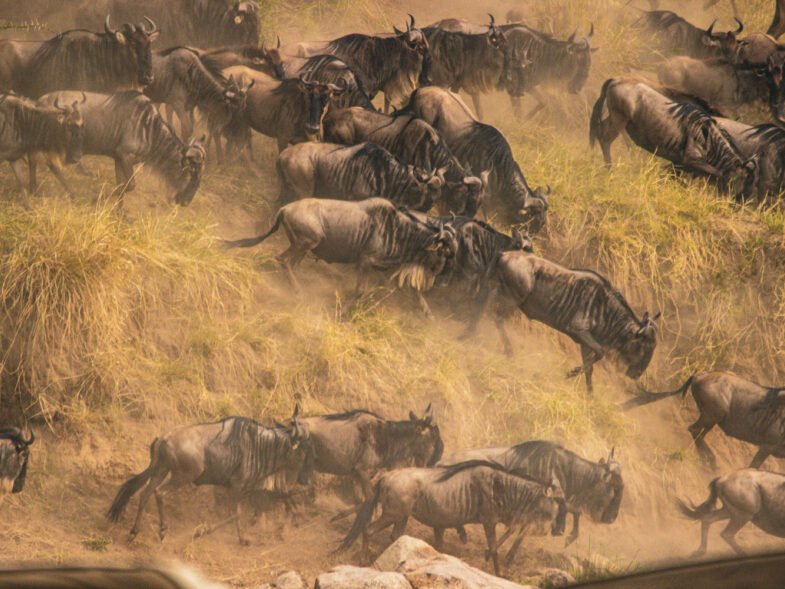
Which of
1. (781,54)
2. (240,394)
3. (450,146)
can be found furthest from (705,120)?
(240,394)

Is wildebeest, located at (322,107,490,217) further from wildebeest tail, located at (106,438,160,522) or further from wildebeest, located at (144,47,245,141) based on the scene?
wildebeest tail, located at (106,438,160,522)

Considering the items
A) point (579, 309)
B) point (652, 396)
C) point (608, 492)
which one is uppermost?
point (579, 309)

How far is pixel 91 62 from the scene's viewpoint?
7.09 metres

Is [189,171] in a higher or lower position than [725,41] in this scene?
lower

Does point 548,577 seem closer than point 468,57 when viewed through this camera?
Yes

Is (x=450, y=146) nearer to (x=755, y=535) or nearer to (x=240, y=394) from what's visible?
(x=240, y=394)

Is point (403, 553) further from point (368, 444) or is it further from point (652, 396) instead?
point (652, 396)

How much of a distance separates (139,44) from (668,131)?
11.0ft

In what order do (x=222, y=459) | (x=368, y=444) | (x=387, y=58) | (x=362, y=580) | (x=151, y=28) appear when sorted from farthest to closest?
(x=387, y=58)
(x=151, y=28)
(x=368, y=444)
(x=222, y=459)
(x=362, y=580)

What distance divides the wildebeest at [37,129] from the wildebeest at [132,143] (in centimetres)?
3

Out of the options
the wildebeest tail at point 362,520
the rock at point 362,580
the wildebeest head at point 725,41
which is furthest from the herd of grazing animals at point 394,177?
the wildebeest head at point 725,41

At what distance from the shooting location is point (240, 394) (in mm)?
6566

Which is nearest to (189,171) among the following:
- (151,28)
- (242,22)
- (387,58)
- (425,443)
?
(151,28)

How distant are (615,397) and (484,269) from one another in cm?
105
